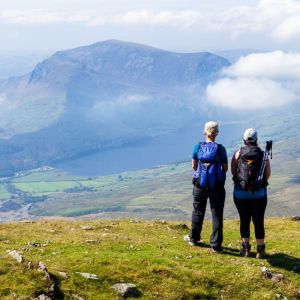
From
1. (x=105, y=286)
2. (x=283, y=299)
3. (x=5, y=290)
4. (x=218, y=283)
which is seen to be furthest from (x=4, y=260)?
(x=283, y=299)

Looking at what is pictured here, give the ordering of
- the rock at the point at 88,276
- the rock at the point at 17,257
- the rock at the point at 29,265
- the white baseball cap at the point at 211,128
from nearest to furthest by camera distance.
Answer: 1. the rock at the point at 29,265
2. the rock at the point at 88,276
3. the rock at the point at 17,257
4. the white baseball cap at the point at 211,128

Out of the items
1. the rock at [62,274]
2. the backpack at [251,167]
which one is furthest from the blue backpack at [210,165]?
the rock at [62,274]

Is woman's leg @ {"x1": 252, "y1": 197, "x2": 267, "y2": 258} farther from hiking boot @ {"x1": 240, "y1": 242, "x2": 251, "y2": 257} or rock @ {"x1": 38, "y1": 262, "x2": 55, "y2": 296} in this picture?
rock @ {"x1": 38, "y1": 262, "x2": 55, "y2": 296}

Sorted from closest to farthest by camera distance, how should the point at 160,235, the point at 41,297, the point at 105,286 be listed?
the point at 41,297
the point at 105,286
the point at 160,235

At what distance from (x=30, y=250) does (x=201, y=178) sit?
7269 mm

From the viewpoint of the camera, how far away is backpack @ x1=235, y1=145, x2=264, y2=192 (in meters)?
19.0

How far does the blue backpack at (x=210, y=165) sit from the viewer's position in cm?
1956

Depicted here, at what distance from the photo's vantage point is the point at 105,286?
52.7 ft

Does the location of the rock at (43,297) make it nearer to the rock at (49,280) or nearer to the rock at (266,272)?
the rock at (49,280)

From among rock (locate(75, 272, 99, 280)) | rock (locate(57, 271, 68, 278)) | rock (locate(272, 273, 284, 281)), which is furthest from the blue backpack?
rock (locate(57, 271, 68, 278))

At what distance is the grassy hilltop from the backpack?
9.48 feet

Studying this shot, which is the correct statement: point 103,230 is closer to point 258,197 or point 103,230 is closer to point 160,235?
point 160,235

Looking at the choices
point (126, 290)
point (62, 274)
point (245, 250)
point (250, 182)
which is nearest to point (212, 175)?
point (250, 182)

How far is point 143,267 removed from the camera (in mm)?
17469
